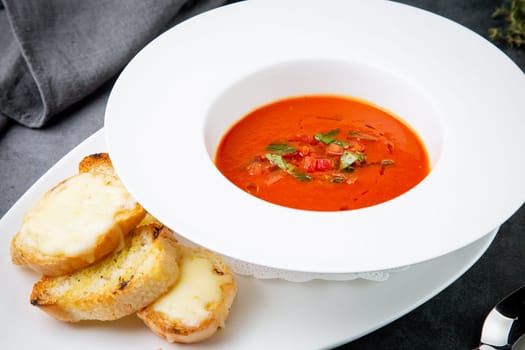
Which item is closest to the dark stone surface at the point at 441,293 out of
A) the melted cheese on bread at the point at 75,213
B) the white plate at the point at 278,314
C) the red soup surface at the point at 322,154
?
the white plate at the point at 278,314

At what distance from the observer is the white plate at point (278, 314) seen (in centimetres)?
229

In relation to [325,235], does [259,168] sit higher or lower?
lower

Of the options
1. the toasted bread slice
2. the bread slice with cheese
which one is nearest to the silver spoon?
the bread slice with cheese

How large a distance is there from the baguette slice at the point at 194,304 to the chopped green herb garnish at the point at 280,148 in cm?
52

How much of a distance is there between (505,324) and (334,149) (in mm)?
865

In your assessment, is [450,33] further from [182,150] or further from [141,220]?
[141,220]

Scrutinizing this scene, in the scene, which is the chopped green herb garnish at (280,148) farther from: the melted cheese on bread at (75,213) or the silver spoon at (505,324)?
the silver spoon at (505,324)

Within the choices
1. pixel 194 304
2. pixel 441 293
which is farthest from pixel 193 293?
pixel 441 293

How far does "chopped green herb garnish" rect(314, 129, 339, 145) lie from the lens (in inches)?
107

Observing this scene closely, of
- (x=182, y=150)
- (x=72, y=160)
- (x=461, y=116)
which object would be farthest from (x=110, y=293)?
(x=461, y=116)

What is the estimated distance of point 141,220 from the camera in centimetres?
249

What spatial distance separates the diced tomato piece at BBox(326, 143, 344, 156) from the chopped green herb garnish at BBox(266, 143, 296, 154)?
0.13m

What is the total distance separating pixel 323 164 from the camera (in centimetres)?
256

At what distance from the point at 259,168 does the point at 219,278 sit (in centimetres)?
48
